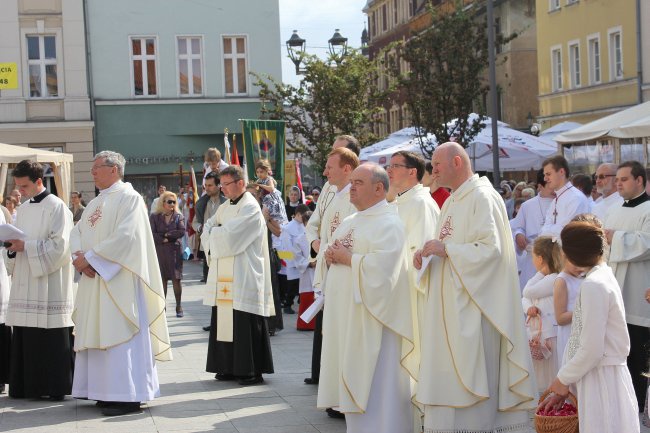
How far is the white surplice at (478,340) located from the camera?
24.3 ft

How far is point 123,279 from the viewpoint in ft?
31.0

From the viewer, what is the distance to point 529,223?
1261 centimetres

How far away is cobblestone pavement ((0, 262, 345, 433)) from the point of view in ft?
29.3

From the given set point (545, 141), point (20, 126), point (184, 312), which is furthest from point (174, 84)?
point (184, 312)

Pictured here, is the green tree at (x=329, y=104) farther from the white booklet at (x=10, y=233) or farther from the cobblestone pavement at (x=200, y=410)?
the white booklet at (x=10, y=233)

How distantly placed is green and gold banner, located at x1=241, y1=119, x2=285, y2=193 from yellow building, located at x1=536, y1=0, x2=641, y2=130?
18.7 m

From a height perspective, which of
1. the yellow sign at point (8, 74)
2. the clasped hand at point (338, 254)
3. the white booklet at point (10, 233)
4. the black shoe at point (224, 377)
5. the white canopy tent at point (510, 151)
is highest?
the yellow sign at point (8, 74)

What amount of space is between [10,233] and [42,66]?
28560 mm

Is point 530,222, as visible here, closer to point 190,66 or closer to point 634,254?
point 634,254

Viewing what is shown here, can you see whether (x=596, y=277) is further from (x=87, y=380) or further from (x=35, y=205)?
(x=35, y=205)

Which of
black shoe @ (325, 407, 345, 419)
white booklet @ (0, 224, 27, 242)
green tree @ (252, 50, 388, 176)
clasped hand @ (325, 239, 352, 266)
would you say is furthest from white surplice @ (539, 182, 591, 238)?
green tree @ (252, 50, 388, 176)

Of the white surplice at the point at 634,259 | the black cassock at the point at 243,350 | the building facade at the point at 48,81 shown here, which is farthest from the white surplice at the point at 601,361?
the building facade at the point at 48,81

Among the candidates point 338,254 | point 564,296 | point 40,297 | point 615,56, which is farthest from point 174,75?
point 564,296

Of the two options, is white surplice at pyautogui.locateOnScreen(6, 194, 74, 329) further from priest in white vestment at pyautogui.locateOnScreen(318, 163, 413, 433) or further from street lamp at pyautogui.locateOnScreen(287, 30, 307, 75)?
street lamp at pyautogui.locateOnScreen(287, 30, 307, 75)
